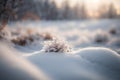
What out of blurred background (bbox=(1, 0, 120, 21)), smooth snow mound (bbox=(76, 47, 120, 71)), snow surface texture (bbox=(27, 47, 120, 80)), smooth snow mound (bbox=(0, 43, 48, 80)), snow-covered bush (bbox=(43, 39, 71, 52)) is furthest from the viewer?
blurred background (bbox=(1, 0, 120, 21))

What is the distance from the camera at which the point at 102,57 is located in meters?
5.59

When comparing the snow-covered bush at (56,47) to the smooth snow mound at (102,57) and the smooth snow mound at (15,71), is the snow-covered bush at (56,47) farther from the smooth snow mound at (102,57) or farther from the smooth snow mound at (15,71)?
the smooth snow mound at (15,71)

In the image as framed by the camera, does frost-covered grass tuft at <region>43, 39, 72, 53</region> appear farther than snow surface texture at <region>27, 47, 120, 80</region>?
Yes

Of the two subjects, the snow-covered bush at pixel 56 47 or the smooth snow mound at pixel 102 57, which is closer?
the smooth snow mound at pixel 102 57

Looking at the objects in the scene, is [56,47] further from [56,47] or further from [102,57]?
[102,57]

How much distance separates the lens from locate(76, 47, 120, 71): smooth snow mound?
539 cm

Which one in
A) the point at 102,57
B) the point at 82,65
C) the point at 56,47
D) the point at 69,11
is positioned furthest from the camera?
the point at 69,11

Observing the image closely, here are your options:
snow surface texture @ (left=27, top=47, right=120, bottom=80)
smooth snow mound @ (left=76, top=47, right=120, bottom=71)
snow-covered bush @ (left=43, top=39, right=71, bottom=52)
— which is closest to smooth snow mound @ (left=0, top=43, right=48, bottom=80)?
snow surface texture @ (left=27, top=47, right=120, bottom=80)

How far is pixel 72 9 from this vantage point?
76.7m

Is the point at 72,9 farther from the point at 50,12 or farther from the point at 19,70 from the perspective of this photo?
the point at 19,70

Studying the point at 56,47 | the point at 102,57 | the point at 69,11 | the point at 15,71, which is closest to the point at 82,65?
the point at 102,57

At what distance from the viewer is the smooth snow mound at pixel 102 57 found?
5.39 m

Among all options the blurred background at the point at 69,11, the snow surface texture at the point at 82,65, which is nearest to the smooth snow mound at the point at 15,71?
the snow surface texture at the point at 82,65

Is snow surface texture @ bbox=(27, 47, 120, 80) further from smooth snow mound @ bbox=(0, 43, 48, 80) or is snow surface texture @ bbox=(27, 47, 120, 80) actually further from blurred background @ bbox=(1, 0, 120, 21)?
blurred background @ bbox=(1, 0, 120, 21)
